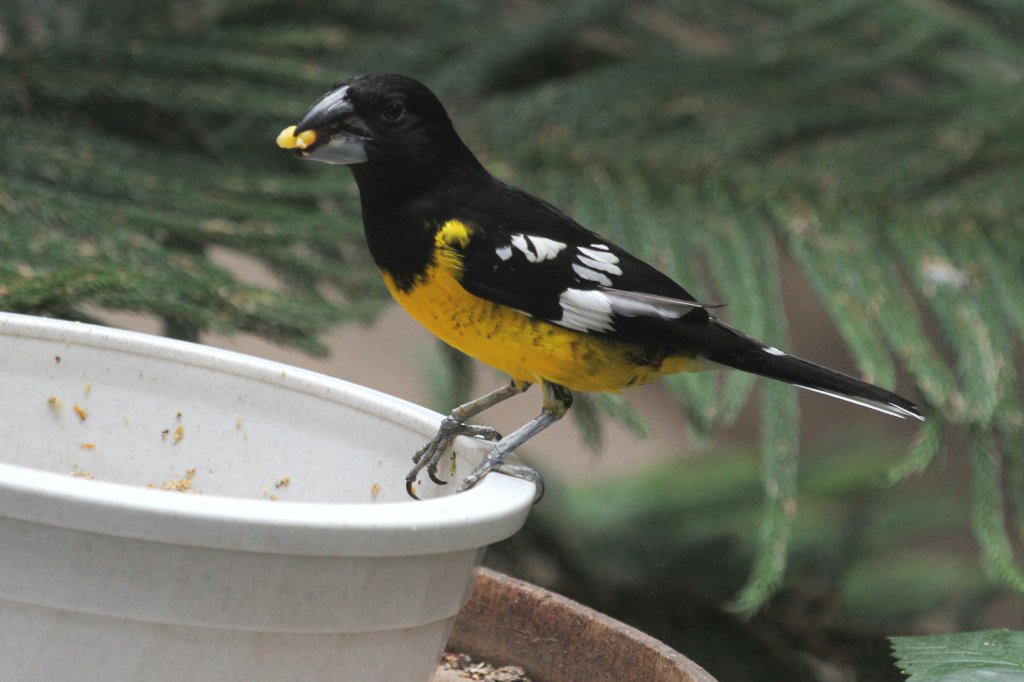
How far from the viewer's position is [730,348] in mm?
1399

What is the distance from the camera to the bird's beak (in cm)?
134

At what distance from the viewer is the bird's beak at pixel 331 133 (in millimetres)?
1337

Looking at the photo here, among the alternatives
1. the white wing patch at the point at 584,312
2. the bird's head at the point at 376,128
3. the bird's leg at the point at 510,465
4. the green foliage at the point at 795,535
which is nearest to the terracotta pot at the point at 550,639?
the bird's leg at the point at 510,465

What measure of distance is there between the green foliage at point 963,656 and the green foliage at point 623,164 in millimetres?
623

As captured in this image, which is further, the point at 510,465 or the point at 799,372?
the point at 799,372

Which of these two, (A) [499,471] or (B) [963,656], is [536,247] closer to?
(A) [499,471]

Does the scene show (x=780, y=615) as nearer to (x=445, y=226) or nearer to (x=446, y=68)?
(x=445, y=226)

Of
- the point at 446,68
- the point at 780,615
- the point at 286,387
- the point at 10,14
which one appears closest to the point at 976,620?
the point at 780,615

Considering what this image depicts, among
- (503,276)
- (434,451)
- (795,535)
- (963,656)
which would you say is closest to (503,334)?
(503,276)

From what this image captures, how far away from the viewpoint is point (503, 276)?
4.45 ft

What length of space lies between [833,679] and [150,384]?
4.85ft

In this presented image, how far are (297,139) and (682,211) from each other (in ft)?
3.61

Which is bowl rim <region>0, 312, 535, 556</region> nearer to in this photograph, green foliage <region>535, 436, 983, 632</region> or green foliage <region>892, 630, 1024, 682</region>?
green foliage <region>892, 630, 1024, 682</region>

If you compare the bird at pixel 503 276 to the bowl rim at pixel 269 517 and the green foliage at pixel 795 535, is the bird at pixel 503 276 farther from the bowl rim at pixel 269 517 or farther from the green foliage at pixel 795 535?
the green foliage at pixel 795 535
